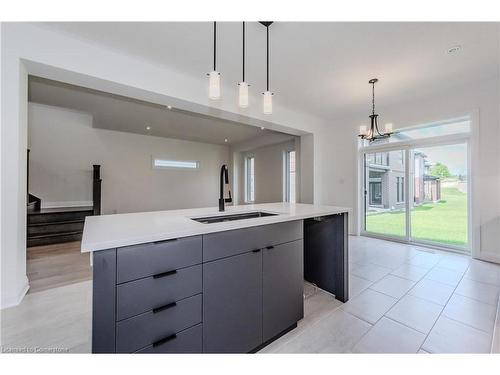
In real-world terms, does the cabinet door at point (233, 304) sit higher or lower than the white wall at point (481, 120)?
lower

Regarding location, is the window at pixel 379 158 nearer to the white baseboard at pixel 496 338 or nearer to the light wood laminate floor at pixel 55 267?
the white baseboard at pixel 496 338

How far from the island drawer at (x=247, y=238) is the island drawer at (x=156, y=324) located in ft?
0.84

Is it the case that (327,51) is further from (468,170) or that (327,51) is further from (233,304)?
(468,170)

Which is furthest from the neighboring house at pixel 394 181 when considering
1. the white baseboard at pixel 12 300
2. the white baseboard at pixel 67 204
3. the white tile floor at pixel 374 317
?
the white baseboard at pixel 67 204

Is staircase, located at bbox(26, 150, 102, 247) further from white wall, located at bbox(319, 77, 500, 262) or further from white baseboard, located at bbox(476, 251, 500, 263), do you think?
white baseboard, located at bbox(476, 251, 500, 263)

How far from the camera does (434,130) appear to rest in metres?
3.79

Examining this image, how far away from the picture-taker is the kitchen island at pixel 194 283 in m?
0.91

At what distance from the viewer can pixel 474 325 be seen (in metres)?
1.70

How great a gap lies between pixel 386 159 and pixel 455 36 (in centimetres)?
259

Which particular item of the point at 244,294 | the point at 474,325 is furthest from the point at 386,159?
the point at 244,294

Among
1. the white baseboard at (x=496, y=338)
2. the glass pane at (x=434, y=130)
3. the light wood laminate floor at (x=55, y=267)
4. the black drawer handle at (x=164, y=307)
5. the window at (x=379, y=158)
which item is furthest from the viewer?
the window at (x=379, y=158)

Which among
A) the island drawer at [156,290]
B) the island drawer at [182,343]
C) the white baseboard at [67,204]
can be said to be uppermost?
the white baseboard at [67,204]

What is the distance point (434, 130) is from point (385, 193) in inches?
55.9
